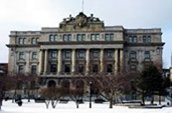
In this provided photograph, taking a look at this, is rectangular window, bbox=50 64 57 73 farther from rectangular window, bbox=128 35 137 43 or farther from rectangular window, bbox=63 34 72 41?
rectangular window, bbox=128 35 137 43

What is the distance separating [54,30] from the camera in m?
112

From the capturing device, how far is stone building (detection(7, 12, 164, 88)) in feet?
353

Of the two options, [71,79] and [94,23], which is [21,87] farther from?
[94,23]

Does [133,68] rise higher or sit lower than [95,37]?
lower

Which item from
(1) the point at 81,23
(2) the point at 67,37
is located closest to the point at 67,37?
(2) the point at 67,37

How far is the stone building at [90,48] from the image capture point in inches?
4240

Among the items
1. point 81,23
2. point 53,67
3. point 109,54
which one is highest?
point 81,23

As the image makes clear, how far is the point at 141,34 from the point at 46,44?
25280mm

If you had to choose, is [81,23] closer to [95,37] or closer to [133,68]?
[95,37]

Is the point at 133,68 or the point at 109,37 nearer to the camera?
the point at 109,37

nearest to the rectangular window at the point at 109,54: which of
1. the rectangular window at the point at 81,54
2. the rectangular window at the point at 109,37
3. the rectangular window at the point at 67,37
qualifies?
the rectangular window at the point at 109,37

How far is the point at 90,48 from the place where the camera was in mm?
109000

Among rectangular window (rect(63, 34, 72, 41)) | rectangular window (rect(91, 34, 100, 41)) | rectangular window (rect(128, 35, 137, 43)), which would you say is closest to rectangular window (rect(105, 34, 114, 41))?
rectangular window (rect(91, 34, 100, 41))

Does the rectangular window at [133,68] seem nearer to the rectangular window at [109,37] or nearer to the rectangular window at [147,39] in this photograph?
the rectangular window at [147,39]
